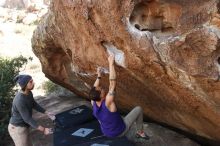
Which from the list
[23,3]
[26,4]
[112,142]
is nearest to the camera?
[112,142]

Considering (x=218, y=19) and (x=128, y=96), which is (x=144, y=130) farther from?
(x=218, y=19)

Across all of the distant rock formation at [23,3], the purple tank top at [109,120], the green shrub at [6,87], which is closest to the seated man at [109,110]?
the purple tank top at [109,120]

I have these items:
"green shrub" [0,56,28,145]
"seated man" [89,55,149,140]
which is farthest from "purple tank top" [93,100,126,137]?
"green shrub" [0,56,28,145]

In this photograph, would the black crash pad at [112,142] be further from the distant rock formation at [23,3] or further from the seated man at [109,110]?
the distant rock formation at [23,3]

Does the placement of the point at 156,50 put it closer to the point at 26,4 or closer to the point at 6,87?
the point at 6,87

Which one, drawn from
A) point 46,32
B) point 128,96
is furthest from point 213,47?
point 46,32

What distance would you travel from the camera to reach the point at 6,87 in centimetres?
979

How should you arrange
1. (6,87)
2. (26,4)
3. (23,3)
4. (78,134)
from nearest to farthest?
1. (78,134)
2. (6,87)
3. (26,4)
4. (23,3)

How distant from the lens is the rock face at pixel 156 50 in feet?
15.5

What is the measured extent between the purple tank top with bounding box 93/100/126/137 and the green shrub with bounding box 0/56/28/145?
3692 millimetres

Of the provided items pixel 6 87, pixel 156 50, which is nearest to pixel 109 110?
pixel 156 50

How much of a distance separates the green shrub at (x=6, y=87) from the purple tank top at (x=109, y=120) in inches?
145

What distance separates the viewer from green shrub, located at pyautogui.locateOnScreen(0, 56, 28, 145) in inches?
368

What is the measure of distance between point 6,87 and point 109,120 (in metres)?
4.66
